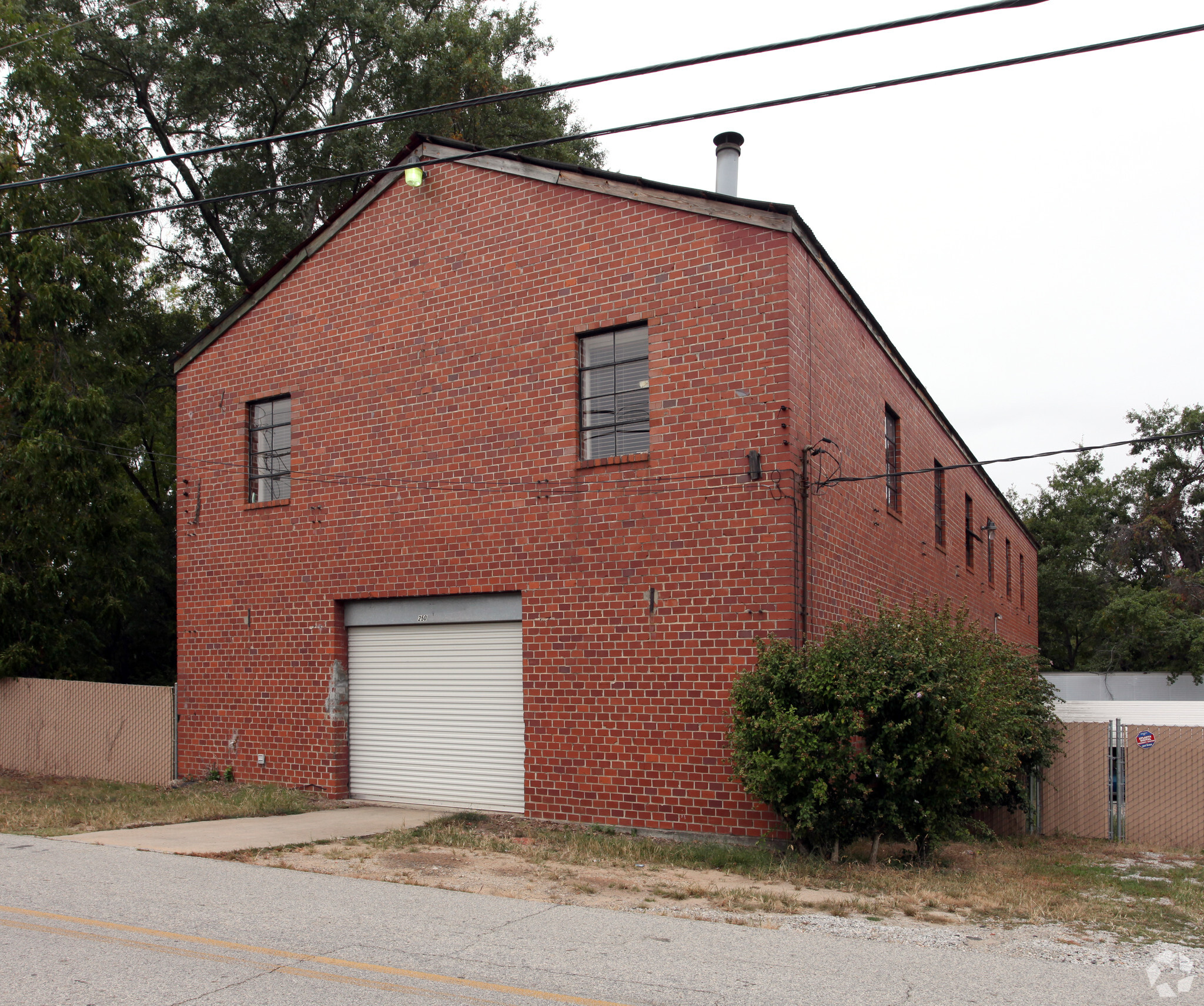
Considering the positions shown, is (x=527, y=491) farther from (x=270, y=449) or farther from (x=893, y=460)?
(x=893, y=460)

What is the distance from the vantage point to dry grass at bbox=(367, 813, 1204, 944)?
8.21 metres

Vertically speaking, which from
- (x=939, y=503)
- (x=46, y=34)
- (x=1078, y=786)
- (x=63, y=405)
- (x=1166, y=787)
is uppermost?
(x=46, y=34)

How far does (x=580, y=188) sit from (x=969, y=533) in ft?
47.5

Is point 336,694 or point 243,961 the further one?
point 336,694

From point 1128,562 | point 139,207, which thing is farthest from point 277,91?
point 1128,562

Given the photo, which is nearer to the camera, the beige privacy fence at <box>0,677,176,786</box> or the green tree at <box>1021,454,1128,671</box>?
the beige privacy fence at <box>0,677,176,786</box>

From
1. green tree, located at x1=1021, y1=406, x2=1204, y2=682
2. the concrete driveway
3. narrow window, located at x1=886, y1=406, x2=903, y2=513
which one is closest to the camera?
the concrete driveway

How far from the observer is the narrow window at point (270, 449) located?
16.1 meters

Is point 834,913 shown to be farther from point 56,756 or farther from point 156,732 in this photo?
point 56,756

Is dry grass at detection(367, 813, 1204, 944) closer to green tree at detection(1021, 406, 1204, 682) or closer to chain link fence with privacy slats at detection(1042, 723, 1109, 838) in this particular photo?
chain link fence with privacy slats at detection(1042, 723, 1109, 838)

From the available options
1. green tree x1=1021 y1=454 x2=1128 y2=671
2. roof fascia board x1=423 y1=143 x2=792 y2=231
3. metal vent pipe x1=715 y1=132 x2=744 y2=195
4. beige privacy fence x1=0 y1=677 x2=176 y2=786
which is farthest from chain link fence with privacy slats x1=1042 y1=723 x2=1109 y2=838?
green tree x1=1021 y1=454 x2=1128 y2=671

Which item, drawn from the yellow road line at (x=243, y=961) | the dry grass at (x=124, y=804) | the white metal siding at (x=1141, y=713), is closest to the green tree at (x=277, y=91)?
the dry grass at (x=124, y=804)

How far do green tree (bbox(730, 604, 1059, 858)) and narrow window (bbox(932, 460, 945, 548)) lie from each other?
9350 mm

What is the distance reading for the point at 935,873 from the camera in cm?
998
